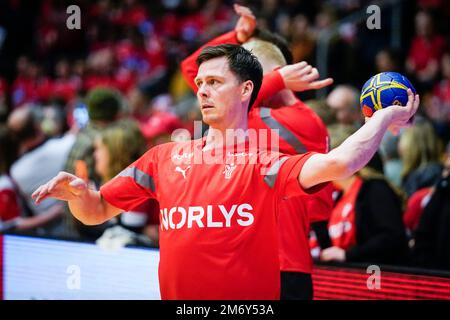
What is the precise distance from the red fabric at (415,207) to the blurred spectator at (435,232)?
1.91 ft

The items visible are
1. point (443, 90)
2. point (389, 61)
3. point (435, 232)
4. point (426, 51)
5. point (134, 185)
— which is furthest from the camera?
point (426, 51)

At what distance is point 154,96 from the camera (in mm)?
13891

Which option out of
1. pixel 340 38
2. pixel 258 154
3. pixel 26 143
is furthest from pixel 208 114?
pixel 340 38

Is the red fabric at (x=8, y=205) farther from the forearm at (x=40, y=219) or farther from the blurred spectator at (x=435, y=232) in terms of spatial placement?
the blurred spectator at (x=435, y=232)

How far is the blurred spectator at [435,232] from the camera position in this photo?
550 centimetres

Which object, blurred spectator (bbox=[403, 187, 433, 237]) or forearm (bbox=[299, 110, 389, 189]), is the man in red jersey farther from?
blurred spectator (bbox=[403, 187, 433, 237])

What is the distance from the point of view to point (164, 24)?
15.4 metres

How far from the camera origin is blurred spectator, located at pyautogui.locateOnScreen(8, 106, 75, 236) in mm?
7020

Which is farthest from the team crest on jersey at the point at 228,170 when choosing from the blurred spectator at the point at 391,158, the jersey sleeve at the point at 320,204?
the blurred spectator at the point at 391,158

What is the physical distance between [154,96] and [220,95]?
10.4 m

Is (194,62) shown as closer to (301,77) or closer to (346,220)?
(301,77)

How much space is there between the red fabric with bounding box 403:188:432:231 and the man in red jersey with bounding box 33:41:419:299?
2.96 metres

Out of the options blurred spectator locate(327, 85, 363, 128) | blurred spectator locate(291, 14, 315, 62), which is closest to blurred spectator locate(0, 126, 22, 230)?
blurred spectator locate(327, 85, 363, 128)

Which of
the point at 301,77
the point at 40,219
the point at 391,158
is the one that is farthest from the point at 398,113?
the point at 40,219
